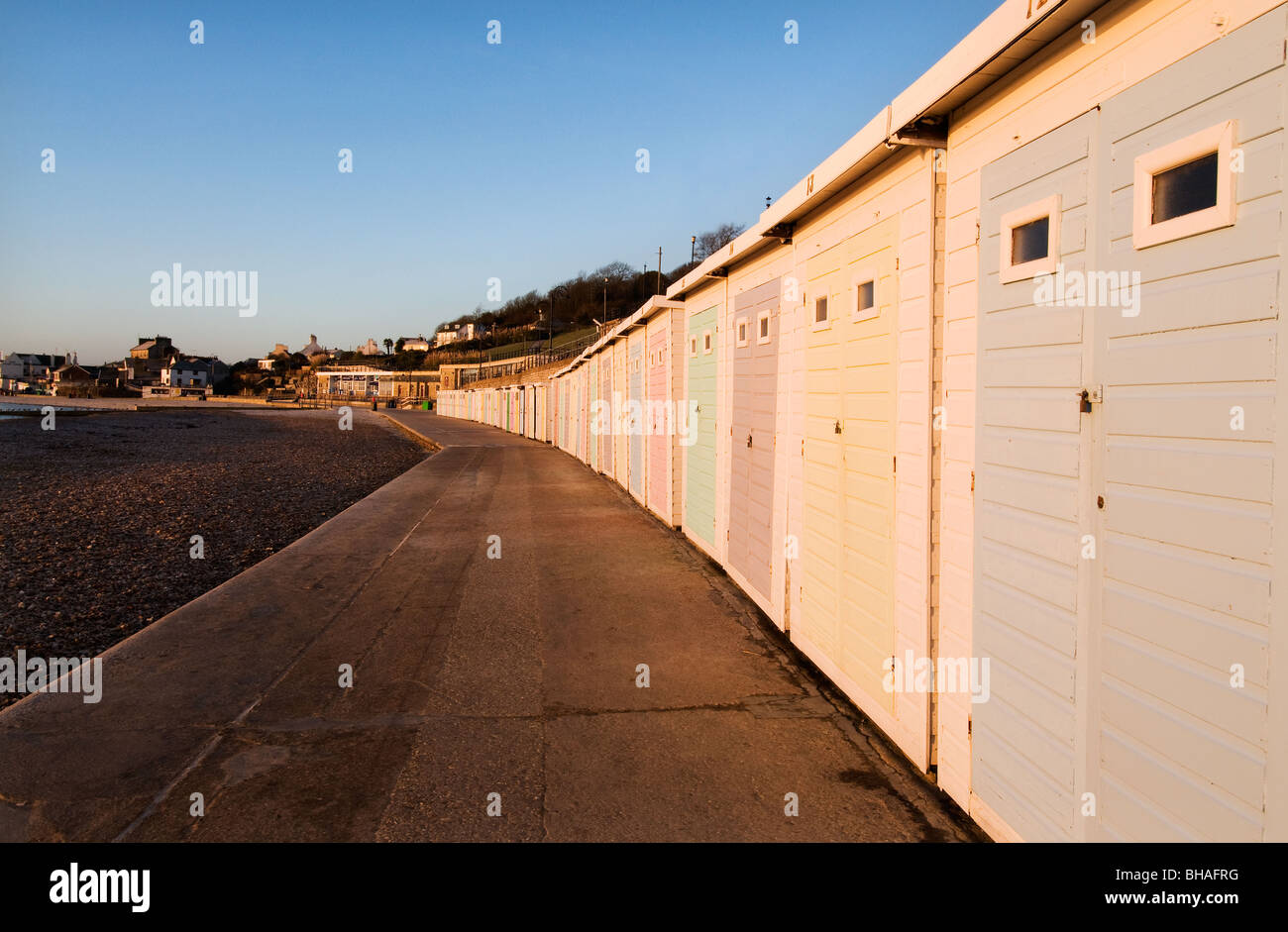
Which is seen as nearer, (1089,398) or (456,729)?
(1089,398)

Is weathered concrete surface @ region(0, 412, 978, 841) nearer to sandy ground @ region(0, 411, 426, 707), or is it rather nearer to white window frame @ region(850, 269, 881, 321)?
sandy ground @ region(0, 411, 426, 707)

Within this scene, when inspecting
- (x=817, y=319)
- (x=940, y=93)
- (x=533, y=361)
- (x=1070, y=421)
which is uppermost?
(x=533, y=361)

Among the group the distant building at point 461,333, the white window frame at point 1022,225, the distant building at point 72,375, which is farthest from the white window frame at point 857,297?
the distant building at point 72,375

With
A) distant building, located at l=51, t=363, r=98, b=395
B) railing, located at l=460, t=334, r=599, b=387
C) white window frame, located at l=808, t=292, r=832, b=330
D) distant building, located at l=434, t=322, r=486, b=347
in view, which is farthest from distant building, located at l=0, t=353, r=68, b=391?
white window frame, located at l=808, t=292, r=832, b=330

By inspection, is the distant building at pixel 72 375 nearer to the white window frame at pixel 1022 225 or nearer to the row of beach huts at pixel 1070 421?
the row of beach huts at pixel 1070 421

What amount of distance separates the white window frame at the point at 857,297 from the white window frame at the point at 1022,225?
4.85 ft

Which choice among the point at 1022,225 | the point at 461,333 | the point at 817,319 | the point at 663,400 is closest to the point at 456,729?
the point at 817,319

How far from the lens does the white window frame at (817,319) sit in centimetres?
605

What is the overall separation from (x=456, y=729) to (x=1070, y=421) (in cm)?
392

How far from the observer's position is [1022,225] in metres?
3.49

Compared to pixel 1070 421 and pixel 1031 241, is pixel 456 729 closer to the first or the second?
pixel 1070 421

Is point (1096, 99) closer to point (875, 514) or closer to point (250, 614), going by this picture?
point (875, 514)

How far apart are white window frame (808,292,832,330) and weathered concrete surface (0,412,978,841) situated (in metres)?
2.78
